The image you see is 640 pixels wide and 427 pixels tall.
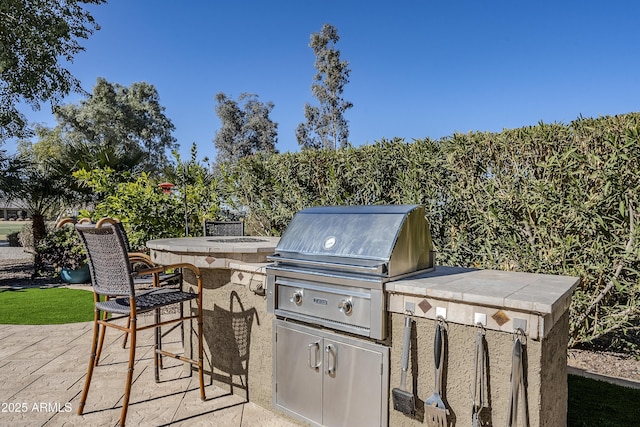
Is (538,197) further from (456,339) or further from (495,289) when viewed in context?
(456,339)

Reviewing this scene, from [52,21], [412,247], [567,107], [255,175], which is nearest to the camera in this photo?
[412,247]

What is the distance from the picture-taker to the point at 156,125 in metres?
27.2

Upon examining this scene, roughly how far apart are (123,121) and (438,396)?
88.9 ft

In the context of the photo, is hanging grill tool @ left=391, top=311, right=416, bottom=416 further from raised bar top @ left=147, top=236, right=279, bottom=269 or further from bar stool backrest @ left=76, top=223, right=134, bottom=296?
bar stool backrest @ left=76, top=223, right=134, bottom=296

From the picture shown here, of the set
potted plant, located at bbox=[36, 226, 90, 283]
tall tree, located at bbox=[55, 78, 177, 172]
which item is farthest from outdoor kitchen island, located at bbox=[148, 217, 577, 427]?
tall tree, located at bbox=[55, 78, 177, 172]

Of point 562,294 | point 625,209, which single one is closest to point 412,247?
point 562,294

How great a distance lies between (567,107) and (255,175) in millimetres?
4374

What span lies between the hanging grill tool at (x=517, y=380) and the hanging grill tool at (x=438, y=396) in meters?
0.32

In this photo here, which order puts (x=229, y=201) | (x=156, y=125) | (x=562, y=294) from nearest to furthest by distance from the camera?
(x=562, y=294)
(x=229, y=201)
(x=156, y=125)

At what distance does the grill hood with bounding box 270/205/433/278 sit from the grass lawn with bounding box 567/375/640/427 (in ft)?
5.43

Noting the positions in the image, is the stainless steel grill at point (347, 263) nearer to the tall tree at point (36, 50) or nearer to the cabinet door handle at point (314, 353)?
the cabinet door handle at point (314, 353)

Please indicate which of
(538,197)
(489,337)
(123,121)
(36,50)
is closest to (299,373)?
(489,337)

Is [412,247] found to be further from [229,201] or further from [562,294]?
[229,201]

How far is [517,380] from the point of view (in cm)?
180
